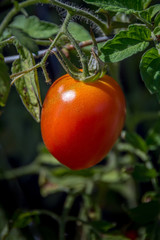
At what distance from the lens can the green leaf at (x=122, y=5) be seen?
54cm

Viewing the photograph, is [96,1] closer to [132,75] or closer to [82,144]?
[82,144]

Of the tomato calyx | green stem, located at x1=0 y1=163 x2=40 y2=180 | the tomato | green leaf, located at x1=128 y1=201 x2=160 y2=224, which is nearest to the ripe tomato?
the tomato calyx

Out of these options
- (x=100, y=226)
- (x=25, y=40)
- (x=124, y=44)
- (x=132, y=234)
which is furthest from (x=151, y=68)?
(x=132, y=234)

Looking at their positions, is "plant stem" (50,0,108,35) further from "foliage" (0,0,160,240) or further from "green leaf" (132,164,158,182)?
"green leaf" (132,164,158,182)

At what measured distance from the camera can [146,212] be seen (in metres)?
0.80

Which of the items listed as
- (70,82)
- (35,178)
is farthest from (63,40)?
(35,178)

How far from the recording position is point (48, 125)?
2.03 feet

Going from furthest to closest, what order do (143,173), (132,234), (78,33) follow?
1. (132,234)
2. (143,173)
3. (78,33)

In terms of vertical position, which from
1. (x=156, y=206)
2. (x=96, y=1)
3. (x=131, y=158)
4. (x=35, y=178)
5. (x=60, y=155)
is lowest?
(x=35, y=178)

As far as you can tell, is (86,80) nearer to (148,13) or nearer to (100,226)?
(148,13)

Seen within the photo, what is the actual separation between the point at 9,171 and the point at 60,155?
2.02ft

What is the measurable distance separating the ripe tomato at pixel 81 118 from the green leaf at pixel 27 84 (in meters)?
0.02

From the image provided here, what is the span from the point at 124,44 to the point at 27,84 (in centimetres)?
17

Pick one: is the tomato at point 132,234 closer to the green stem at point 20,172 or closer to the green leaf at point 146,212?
the green leaf at point 146,212
